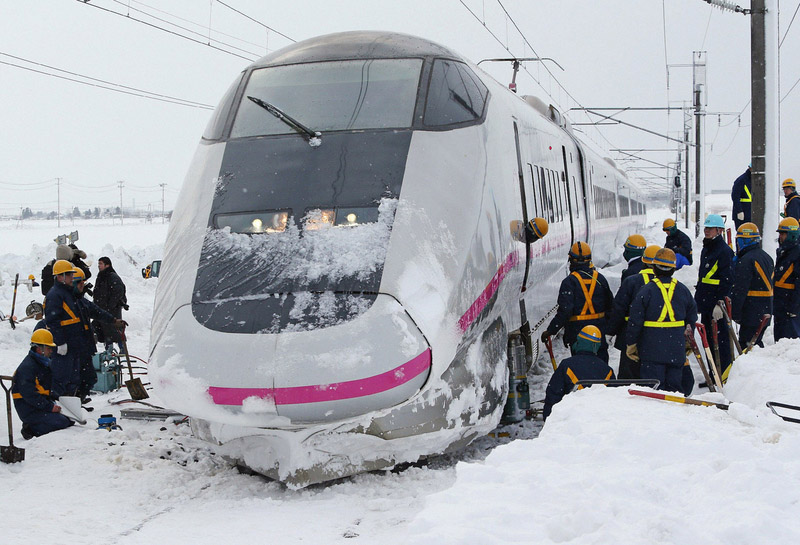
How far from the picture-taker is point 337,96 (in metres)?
5.52

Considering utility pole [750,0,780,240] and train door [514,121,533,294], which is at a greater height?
utility pole [750,0,780,240]

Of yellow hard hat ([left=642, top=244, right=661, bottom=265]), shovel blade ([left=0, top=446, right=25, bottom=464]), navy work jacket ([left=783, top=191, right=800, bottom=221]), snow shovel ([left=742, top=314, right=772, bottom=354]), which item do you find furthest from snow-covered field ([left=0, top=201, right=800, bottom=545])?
navy work jacket ([left=783, top=191, right=800, bottom=221])

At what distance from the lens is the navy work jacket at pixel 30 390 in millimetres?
6555

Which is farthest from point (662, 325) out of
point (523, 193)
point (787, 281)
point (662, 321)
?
point (787, 281)

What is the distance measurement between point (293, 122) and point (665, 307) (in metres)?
3.23

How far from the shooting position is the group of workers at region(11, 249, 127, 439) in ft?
21.7

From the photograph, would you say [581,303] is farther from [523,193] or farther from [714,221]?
[714,221]

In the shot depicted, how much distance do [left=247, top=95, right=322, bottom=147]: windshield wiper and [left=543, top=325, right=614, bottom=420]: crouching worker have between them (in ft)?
8.11

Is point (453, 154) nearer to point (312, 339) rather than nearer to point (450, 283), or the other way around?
point (450, 283)

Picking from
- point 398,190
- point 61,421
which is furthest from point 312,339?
point 61,421

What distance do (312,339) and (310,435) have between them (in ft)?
2.36

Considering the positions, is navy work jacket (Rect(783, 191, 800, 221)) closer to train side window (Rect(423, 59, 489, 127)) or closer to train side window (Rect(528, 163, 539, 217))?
train side window (Rect(528, 163, 539, 217))

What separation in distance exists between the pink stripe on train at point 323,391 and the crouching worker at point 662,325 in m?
2.69

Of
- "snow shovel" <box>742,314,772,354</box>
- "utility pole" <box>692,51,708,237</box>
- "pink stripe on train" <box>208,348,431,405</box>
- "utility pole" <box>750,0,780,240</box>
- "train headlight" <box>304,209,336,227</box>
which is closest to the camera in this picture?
"pink stripe on train" <box>208,348,431,405</box>
